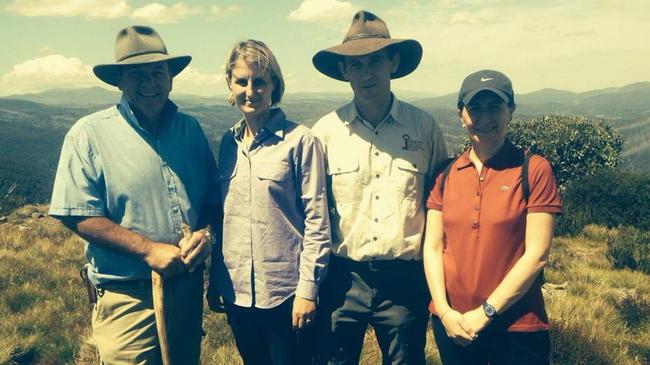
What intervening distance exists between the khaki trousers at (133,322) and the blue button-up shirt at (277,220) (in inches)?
15.8

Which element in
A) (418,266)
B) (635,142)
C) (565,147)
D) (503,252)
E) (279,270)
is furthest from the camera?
Result: (635,142)

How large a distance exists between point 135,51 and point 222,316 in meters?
3.59

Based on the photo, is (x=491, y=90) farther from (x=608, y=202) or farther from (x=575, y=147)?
(x=575, y=147)

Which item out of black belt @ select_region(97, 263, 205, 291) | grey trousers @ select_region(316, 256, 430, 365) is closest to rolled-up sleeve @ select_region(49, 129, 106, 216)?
black belt @ select_region(97, 263, 205, 291)

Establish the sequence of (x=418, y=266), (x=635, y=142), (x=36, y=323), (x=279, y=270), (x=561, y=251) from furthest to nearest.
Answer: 1. (x=635, y=142)
2. (x=561, y=251)
3. (x=36, y=323)
4. (x=418, y=266)
5. (x=279, y=270)

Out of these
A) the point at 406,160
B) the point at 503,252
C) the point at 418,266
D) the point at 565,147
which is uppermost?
the point at 406,160

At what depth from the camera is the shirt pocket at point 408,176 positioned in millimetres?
3367

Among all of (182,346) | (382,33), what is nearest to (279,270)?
(182,346)

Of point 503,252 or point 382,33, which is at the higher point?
point 382,33

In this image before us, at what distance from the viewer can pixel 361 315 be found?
341 centimetres

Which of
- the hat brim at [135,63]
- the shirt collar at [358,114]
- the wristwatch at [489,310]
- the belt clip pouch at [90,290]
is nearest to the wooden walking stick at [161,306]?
the belt clip pouch at [90,290]

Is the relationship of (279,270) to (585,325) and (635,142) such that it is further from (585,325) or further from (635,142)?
(635,142)

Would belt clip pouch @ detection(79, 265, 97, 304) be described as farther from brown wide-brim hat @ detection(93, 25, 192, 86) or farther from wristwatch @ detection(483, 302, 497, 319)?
→ wristwatch @ detection(483, 302, 497, 319)

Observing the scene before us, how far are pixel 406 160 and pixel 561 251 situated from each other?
806cm
